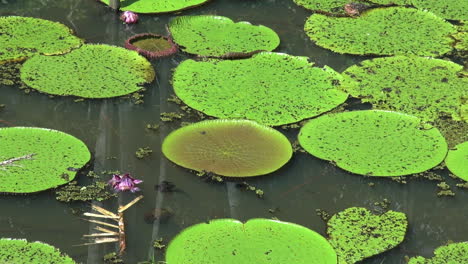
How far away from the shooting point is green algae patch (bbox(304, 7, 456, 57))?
6750mm

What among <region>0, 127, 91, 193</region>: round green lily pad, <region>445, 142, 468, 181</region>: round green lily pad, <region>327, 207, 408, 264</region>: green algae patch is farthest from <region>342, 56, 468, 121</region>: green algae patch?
<region>0, 127, 91, 193</region>: round green lily pad

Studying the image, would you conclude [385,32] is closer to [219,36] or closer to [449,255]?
[219,36]

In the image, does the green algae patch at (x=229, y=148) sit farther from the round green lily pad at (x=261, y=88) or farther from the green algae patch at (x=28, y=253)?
the green algae patch at (x=28, y=253)

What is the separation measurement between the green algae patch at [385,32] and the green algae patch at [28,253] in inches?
121

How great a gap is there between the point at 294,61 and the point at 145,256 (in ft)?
7.86

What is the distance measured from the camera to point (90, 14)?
7031 millimetres

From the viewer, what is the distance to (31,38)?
6473 millimetres

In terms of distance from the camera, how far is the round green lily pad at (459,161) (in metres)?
5.42

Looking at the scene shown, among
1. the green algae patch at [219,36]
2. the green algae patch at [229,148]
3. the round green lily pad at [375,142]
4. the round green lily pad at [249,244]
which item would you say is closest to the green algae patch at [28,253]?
the round green lily pad at [249,244]

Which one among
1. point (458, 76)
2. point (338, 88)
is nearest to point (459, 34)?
point (458, 76)

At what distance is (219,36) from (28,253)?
109 inches


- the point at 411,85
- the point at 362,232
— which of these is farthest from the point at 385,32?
the point at 362,232

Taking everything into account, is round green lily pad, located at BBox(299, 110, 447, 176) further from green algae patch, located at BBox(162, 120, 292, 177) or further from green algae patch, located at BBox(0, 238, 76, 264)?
green algae patch, located at BBox(0, 238, 76, 264)

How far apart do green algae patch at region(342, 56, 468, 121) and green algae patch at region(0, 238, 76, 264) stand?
2569 millimetres
